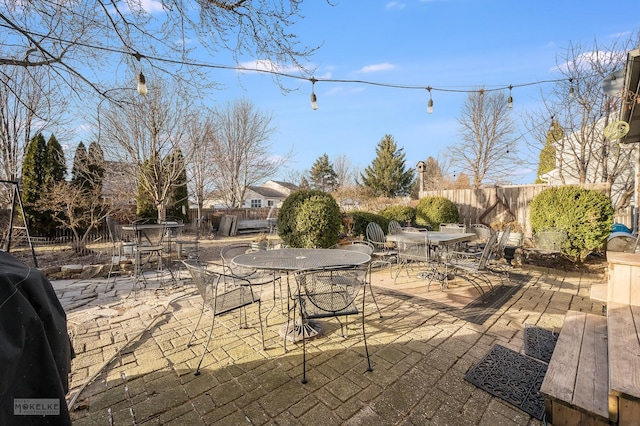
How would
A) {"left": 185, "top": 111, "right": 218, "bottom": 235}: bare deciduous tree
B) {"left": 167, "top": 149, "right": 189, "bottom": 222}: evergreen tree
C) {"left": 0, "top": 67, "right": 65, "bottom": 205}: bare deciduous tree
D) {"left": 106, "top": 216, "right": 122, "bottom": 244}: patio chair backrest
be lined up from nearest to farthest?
{"left": 106, "top": 216, "right": 122, "bottom": 244}: patio chair backrest → {"left": 0, "top": 67, "right": 65, "bottom": 205}: bare deciduous tree → {"left": 185, "top": 111, "right": 218, "bottom": 235}: bare deciduous tree → {"left": 167, "top": 149, "right": 189, "bottom": 222}: evergreen tree

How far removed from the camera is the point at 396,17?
4.73 metres

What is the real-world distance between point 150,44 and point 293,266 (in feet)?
10.2

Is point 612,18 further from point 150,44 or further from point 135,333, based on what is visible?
point 135,333

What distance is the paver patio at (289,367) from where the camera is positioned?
5.65 feet

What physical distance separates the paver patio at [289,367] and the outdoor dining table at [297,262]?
0.46ft

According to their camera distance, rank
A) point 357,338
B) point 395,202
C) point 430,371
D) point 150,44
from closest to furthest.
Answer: point 430,371, point 357,338, point 150,44, point 395,202

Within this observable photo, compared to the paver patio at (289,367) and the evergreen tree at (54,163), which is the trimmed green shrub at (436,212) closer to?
the paver patio at (289,367)

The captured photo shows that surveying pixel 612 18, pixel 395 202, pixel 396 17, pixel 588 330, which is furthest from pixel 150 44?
pixel 395 202

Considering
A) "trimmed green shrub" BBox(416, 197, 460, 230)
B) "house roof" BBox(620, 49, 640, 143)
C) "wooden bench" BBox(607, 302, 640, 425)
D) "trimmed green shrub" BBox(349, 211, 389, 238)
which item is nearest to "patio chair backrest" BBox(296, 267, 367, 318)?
"wooden bench" BBox(607, 302, 640, 425)

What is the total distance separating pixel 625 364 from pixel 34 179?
39.7 ft

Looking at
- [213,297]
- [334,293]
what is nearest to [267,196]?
[213,297]

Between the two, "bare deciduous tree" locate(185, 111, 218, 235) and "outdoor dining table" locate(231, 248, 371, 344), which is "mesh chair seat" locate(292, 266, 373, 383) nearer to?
"outdoor dining table" locate(231, 248, 371, 344)

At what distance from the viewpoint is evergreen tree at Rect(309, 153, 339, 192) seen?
1121 inches

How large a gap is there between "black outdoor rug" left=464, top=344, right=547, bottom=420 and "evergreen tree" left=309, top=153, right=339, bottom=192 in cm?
2623
